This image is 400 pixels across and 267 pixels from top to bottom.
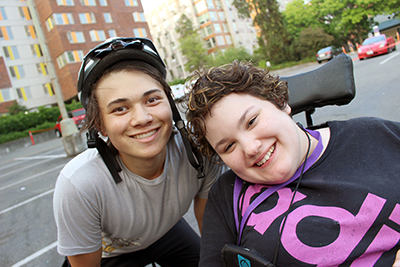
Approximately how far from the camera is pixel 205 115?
1.40m

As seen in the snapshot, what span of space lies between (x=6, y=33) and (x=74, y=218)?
40.2 meters

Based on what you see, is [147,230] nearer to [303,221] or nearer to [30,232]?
[303,221]

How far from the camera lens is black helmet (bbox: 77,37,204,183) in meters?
1.63

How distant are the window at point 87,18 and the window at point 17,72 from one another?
9420 millimetres

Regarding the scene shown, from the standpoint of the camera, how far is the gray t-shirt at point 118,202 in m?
1.64

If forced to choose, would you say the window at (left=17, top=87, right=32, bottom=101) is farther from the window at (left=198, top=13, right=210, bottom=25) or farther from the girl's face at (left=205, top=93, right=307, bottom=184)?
the girl's face at (left=205, top=93, right=307, bottom=184)

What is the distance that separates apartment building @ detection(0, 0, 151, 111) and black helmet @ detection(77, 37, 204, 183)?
32816 millimetres

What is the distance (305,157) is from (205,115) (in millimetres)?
556

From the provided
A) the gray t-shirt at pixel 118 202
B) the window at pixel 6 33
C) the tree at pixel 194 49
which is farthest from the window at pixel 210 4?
the gray t-shirt at pixel 118 202

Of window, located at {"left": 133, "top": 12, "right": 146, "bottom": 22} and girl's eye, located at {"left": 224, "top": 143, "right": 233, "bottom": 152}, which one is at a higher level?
window, located at {"left": 133, "top": 12, "right": 146, "bottom": 22}

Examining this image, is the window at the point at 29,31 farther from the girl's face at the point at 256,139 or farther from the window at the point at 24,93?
the girl's face at the point at 256,139

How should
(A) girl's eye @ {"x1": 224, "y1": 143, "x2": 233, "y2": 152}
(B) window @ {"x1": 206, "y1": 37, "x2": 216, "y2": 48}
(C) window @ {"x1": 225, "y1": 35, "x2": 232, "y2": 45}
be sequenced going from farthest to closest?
(C) window @ {"x1": 225, "y1": 35, "x2": 232, "y2": 45} → (B) window @ {"x1": 206, "y1": 37, "x2": 216, "y2": 48} → (A) girl's eye @ {"x1": 224, "y1": 143, "x2": 233, "y2": 152}

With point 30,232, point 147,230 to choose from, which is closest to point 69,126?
point 30,232

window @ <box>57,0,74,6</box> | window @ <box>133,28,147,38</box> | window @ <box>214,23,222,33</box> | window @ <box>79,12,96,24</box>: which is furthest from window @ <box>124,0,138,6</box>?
window @ <box>214,23,222,33</box>
